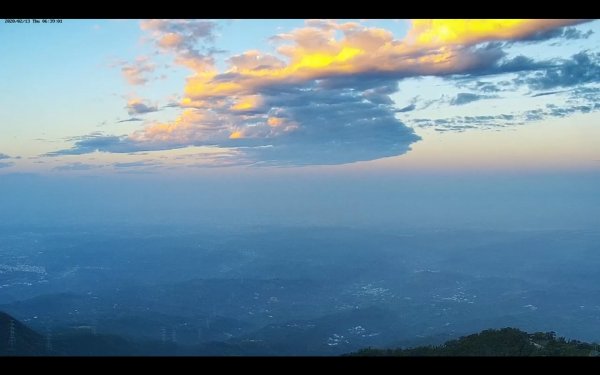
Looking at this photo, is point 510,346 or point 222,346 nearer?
point 510,346

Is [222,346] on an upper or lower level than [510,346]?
lower

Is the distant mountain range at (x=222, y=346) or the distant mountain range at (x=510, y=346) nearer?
the distant mountain range at (x=510, y=346)

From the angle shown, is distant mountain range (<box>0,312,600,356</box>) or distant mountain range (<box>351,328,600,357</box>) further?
distant mountain range (<box>0,312,600,356</box>)

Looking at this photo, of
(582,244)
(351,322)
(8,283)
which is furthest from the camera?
(582,244)
